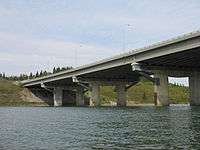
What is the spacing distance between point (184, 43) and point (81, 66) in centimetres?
6618

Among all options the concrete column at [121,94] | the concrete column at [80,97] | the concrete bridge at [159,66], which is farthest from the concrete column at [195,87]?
the concrete column at [80,97]

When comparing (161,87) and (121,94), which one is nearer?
(161,87)

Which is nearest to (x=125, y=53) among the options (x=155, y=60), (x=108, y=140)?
(x=155, y=60)

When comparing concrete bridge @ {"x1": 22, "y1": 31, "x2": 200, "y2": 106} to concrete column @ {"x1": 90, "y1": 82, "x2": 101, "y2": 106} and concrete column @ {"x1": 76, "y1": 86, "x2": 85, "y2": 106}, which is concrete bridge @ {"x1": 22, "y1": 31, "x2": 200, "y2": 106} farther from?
concrete column @ {"x1": 76, "y1": 86, "x2": 85, "y2": 106}

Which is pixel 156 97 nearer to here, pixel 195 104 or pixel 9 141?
pixel 195 104

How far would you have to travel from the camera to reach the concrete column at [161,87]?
121m

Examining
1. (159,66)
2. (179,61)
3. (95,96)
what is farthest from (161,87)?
(95,96)

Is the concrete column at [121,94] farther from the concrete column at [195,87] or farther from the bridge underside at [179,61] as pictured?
the bridge underside at [179,61]

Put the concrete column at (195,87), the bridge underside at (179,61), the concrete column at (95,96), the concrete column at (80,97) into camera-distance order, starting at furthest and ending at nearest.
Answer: the concrete column at (80,97) < the concrete column at (95,96) < the concrete column at (195,87) < the bridge underside at (179,61)

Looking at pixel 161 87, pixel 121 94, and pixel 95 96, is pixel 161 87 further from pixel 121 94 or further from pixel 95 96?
pixel 121 94

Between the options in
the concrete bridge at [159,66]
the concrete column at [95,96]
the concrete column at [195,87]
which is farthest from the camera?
the concrete column at [95,96]

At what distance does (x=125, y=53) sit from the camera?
124312 millimetres

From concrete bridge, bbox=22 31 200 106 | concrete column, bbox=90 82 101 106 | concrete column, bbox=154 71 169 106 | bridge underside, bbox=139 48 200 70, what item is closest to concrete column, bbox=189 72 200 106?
concrete bridge, bbox=22 31 200 106

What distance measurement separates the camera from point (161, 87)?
12169 cm
